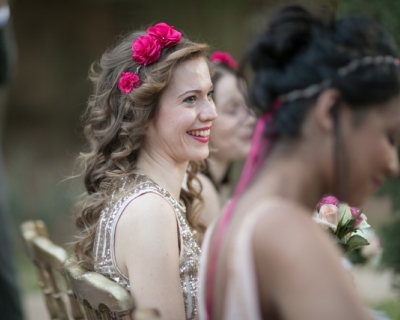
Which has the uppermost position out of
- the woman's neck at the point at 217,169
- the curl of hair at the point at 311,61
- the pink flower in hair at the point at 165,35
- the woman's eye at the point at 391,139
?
the pink flower in hair at the point at 165,35

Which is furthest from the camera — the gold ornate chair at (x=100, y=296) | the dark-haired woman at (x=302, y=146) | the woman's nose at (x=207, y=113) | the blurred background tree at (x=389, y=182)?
the blurred background tree at (x=389, y=182)

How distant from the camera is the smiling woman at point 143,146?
2961 millimetres

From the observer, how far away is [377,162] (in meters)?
2.02

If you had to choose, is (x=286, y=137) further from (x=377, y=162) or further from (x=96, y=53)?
(x=96, y=53)

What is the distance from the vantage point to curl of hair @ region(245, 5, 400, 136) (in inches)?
78.5

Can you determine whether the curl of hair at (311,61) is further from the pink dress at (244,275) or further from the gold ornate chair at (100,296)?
the gold ornate chair at (100,296)

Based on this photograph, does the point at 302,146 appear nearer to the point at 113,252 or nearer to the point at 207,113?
the point at 113,252

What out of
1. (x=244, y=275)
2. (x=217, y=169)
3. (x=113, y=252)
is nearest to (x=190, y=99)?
(x=113, y=252)

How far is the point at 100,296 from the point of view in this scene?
253 centimetres

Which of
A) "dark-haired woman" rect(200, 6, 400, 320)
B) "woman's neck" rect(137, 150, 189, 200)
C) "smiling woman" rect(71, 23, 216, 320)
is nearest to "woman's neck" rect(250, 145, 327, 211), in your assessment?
"dark-haired woman" rect(200, 6, 400, 320)

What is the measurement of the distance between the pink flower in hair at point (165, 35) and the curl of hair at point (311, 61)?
1.16 m

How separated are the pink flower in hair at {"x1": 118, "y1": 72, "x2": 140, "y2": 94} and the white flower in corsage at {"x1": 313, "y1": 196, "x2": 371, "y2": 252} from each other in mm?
778

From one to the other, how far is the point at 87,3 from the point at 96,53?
0.68m

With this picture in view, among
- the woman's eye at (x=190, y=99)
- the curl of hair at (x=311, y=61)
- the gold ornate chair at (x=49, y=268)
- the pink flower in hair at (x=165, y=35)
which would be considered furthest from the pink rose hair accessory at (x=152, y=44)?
the curl of hair at (x=311, y=61)
